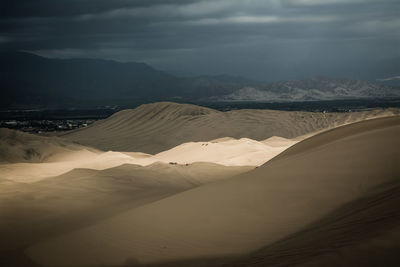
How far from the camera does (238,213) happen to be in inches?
311

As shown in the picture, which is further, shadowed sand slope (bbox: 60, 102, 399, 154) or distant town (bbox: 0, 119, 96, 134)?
distant town (bbox: 0, 119, 96, 134)

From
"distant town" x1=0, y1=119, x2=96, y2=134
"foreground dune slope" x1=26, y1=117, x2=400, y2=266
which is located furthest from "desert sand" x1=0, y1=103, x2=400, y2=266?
"distant town" x1=0, y1=119, x2=96, y2=134

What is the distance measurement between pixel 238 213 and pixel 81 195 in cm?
496

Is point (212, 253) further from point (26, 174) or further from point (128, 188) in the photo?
point (26, 174)

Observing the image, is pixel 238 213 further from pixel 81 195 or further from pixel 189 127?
pixel 189 127

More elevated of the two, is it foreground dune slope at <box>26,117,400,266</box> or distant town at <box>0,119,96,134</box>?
foreground dune slope at <box>26,117,400,266</box>

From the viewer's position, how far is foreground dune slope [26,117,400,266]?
680cm

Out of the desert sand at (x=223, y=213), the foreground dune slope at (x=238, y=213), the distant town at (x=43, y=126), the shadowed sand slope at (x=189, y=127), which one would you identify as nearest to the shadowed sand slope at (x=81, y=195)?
the desert sand at (x=223, y=213)

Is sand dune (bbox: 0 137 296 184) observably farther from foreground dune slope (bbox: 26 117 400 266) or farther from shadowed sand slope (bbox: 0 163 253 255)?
foreground dune slope (bbox: 26 117 400 266)

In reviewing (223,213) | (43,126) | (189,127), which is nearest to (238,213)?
(223,213)

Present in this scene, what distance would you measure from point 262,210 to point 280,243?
1703mm

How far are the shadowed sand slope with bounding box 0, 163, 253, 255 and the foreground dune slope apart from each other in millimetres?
1376

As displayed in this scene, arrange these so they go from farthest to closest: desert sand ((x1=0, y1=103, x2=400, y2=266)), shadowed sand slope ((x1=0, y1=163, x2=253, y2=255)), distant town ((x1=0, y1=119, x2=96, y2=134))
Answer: distant town ((x1=0, y1=119, x2=96, y2=134)) < shadowed sand slope ((x1=0, y1=163, x2=253, y2=255)) < desert sand ((x1=0, y1=103, x2=400, y2=266))

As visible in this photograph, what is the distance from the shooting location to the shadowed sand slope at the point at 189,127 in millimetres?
36469
